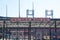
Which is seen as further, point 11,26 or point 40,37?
point 40,37

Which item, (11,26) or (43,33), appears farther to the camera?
(43,33)

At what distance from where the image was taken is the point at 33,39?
26.2 metres

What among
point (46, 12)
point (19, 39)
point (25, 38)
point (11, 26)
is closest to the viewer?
point (11, 26)

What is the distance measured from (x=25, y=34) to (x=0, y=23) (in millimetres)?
9979

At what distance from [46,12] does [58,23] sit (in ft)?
46.1

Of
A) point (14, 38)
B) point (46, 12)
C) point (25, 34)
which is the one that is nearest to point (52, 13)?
point (46, 12)

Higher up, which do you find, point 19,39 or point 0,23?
point 0,23

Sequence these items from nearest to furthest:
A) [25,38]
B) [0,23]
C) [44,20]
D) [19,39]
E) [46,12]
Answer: [44,20]
[0,23]
[19,39]
[25,38]
[46,12]

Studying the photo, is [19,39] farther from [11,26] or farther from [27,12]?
[27,12]

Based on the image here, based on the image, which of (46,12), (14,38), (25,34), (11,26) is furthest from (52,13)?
(11,26)

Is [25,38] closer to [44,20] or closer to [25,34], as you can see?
[25,34]

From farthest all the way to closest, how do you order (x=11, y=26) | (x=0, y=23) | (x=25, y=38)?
(x=25, y=38), (x=11, y=26), (x=0, y=23)

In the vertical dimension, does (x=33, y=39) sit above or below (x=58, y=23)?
below

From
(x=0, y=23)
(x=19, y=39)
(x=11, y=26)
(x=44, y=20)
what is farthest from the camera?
(x=19, y=39)
